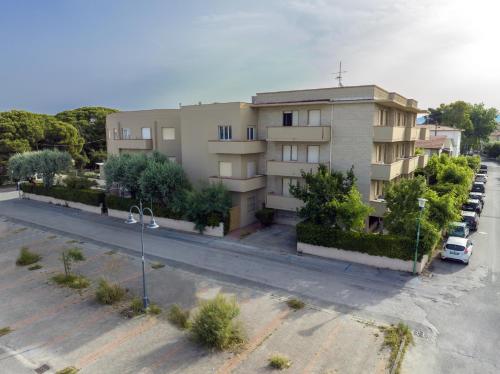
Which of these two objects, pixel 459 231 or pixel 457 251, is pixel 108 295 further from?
pixel 459 231

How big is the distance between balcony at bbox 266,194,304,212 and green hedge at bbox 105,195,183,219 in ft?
22.3

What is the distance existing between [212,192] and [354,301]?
1255 cm

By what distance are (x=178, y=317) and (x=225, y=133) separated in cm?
1564

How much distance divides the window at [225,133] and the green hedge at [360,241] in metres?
9.13

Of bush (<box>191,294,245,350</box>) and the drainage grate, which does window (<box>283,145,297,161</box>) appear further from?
the drainage grate

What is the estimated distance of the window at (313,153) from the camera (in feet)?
80.8

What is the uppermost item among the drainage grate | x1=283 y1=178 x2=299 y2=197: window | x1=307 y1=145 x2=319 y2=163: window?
x1=307 y1=145 x2=319 y2=163: window

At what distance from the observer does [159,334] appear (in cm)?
1283

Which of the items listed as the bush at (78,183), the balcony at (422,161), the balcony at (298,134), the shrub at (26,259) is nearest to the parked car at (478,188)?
the balcony at (422,161)

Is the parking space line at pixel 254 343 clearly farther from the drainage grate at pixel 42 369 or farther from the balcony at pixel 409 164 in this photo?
the balcony at pixel 409 164

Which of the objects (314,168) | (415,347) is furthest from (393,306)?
(314,168)

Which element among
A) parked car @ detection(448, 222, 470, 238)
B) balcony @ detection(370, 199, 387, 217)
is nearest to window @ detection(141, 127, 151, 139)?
balcony @ detection(370, 199, 387, 217)

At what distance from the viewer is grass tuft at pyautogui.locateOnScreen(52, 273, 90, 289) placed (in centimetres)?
1681

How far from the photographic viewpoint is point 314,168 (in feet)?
79.8
